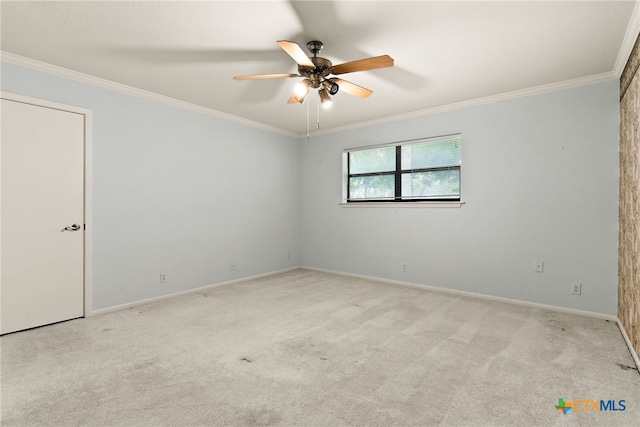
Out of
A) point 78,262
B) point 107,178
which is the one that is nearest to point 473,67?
point 107,178

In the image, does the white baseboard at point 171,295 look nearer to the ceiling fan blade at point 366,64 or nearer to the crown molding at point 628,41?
the ceiling fan blade at point 366,64

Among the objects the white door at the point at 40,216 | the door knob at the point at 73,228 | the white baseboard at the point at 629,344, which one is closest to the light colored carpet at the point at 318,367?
the white baseboard at the point at 629,344

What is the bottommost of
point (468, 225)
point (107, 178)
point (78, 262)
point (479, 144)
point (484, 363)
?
point (484, 363)

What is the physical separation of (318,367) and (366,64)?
88.9 inches

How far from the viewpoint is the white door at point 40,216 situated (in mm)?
2941

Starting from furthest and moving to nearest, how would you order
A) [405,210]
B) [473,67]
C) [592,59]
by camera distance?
1. [405,210]
2. [473,67]
3. [592,59]

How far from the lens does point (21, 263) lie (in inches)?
119

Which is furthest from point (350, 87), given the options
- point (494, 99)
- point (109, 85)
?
point (109, 85)

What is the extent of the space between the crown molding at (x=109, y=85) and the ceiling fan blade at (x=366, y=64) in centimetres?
250

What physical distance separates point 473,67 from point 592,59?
3.31 ft

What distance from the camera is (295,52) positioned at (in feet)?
7.54

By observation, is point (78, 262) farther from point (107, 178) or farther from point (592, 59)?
point (592, 59)

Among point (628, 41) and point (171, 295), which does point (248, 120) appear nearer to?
point (171, 295)

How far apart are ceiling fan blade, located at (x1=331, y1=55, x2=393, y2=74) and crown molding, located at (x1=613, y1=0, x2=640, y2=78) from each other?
1623 mm
